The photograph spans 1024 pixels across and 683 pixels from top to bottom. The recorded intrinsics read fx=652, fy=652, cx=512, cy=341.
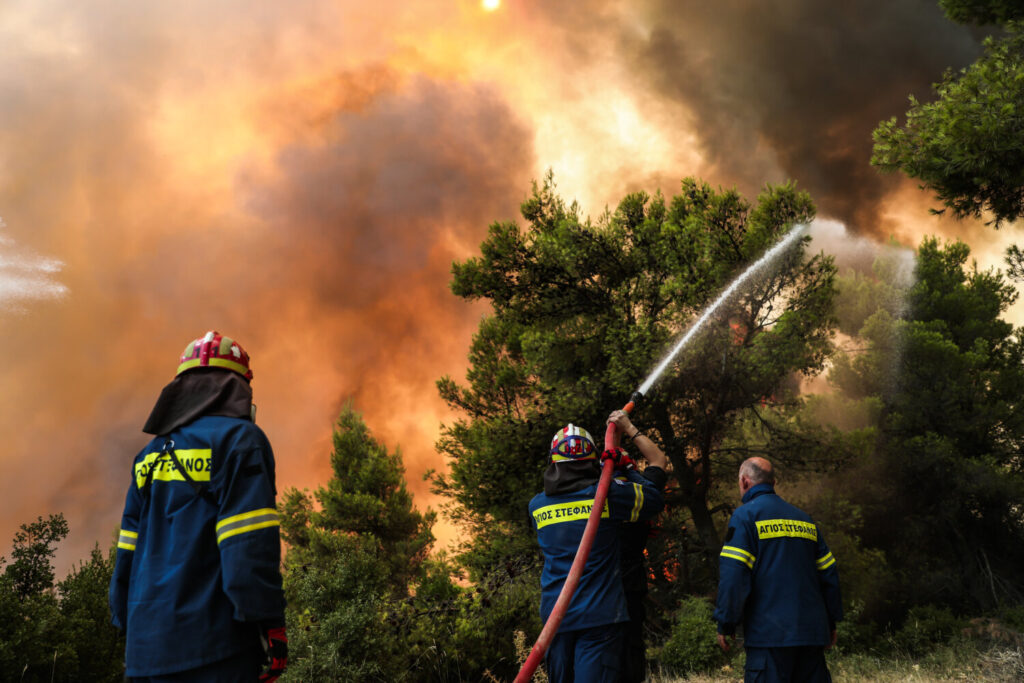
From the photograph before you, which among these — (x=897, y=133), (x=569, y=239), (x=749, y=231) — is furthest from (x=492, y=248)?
(x=897, y=133)

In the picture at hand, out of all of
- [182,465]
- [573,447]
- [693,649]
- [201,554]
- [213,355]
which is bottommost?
[693,649]

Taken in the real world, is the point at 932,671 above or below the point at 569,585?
below

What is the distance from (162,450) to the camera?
9.73 ft

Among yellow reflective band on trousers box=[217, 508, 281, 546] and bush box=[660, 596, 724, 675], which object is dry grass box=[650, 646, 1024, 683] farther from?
yellow reflective band on trousers box=[217, 508, 281, 546]

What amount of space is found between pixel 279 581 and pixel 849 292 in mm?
24519

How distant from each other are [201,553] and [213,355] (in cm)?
94

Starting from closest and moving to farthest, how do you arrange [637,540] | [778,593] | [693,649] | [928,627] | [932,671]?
1. [778,593]
2. [637,540]
3. [932,671]
4. [693,649]
5. [928,627]

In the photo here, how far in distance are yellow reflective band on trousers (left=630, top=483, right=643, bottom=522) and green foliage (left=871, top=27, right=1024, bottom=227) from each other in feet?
22.4

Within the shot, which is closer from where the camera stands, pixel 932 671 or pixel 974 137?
pixel 974 137

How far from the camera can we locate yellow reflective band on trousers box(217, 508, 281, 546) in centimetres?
267

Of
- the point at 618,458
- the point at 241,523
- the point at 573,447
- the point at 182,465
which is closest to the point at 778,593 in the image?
the point at 618,458

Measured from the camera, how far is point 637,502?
4699mm

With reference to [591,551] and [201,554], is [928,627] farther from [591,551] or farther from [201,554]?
[201,554]

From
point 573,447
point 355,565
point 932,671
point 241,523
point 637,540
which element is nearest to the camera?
point 241,523
